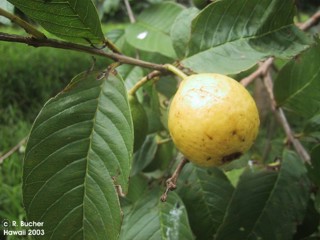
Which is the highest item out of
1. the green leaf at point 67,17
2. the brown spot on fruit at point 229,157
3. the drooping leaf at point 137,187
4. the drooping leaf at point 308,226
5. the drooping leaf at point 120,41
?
the green leaf at point 67,17

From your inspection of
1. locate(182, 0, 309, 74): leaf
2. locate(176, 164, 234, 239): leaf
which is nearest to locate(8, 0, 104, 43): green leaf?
locate(182, 0, 309, 74): leaf

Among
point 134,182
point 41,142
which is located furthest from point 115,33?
point 41,142

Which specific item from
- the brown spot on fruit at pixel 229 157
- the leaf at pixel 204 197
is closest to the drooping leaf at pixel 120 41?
the leaf at pixel 204 197

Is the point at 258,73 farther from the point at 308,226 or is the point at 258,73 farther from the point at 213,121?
the point at 213,121

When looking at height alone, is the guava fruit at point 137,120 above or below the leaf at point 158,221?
above

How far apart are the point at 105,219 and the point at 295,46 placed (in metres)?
0.56

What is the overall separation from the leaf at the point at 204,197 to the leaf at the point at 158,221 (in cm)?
15

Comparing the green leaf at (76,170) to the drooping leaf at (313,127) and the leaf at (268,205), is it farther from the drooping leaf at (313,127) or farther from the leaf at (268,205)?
the drooping leaf at (313,127)

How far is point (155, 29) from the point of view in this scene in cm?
149

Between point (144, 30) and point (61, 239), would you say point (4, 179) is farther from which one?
point (61, 239)

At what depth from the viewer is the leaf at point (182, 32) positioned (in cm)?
103

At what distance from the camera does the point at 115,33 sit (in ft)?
5.46

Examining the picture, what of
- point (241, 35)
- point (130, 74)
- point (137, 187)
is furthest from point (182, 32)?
point (137, 187)

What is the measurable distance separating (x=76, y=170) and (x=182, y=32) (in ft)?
1.52
